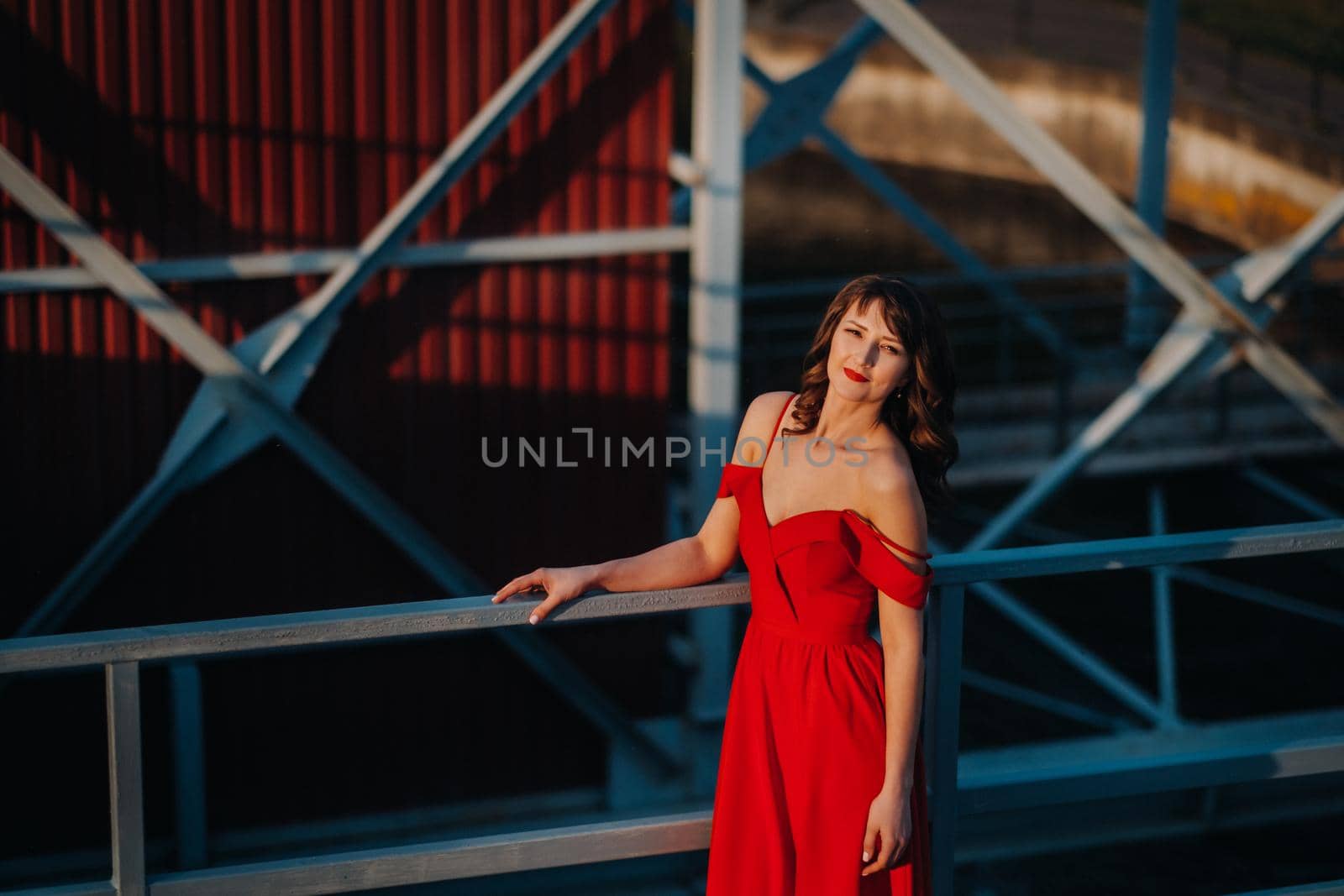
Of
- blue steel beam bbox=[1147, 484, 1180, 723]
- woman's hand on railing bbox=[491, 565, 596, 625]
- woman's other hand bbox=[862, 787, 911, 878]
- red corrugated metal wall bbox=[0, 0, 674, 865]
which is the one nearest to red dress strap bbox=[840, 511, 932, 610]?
woman's other hand bbox=[862, 787, 911, 878]

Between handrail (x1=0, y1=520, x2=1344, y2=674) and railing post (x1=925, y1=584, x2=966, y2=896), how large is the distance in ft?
0.23

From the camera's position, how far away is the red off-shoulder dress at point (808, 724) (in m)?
3.35

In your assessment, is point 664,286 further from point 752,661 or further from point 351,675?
point 752,661

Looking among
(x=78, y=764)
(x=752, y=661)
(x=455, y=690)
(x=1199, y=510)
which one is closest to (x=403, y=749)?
(x=455, y=690)

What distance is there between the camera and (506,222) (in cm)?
778

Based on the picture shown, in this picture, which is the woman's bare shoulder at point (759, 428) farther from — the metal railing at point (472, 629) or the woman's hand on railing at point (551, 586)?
the woman's hand on railing at point (551, 586)

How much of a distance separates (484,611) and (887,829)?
0.94 m

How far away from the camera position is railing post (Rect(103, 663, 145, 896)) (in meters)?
3.17

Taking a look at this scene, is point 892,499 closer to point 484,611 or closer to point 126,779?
point 484,611

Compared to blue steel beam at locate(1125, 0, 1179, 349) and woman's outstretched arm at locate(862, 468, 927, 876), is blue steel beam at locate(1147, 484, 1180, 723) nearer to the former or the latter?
blue steel beam at locate(1125, 0, 1179, 349)

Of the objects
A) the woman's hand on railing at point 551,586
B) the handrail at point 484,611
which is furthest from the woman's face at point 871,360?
the woman's hand on railing at point 551,586

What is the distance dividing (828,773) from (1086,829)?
152 inches

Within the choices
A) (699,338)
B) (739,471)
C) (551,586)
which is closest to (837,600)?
(739,471)

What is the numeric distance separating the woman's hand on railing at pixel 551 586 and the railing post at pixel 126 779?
0.74 metres
